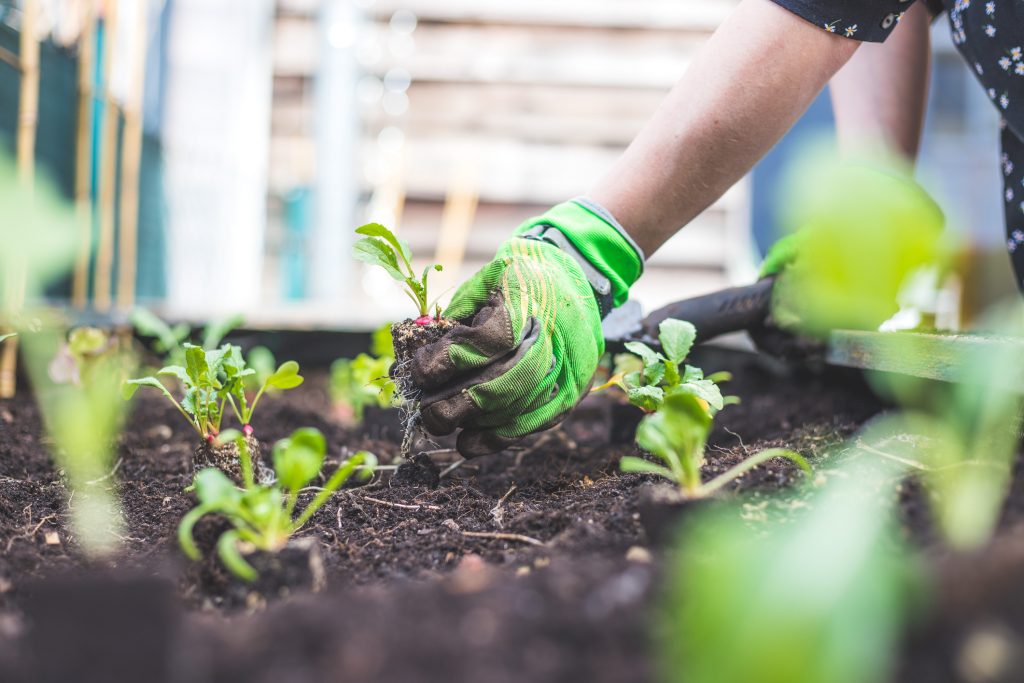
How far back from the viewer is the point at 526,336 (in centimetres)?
103

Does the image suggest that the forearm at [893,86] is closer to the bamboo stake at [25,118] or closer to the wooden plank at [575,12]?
the bamboo stake at [25,118]

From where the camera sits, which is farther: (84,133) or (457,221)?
(457,221)

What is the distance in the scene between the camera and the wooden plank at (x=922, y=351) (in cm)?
84

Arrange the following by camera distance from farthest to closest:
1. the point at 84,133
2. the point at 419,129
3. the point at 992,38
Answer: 1. the point at 419,129
2. the point at 84,133
3. the point at 992,38

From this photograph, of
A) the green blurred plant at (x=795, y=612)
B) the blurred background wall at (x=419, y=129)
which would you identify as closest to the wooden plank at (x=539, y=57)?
the blurred background wall at (x=419, y=129)

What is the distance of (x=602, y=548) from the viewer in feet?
2.42

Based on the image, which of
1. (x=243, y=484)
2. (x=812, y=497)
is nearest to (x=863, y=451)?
(x=812, y=497)

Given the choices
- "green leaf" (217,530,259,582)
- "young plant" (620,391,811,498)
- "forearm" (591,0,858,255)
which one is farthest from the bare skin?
"green leaf" (217,530,259,582)

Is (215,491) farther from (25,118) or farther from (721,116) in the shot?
(25,118)

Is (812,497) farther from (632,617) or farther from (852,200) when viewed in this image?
(852,200)

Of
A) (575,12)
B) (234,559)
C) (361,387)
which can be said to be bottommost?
(361,387)

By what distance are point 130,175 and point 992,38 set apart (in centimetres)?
256

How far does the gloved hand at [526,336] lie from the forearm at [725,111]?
0.23ft

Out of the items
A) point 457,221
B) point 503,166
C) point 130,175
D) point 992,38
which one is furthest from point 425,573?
point 503,166
